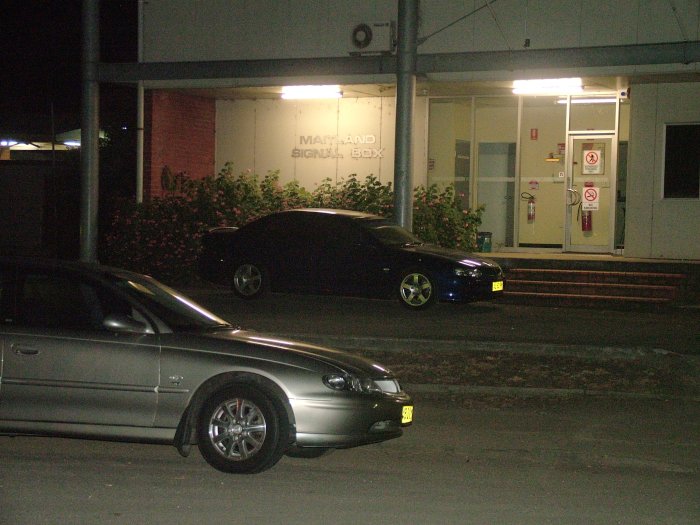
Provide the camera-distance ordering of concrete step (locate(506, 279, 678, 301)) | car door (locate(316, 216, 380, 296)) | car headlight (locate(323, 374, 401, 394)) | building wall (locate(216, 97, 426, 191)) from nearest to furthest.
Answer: car headlight (locate(323, 374, 401, 394))
car door (locate(316, 216, 380, 296))
concrete step (locate(506, 279, 678, 301))
building wall (locate(216, 97, 426, 191))

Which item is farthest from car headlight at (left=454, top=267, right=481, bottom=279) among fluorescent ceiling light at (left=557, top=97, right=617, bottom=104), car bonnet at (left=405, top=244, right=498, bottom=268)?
fluorescent ceiling light at (left=557, top=97, right=617, bottom=104)

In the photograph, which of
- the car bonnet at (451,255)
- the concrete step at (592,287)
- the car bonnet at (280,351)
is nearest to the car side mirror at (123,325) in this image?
the car bonnet at (280,351)

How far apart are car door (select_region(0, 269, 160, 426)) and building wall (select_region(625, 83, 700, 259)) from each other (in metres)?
14.7

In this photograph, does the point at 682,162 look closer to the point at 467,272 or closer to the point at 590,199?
the point at 590,199

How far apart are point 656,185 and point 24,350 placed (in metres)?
15.4

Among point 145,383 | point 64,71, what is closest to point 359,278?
point 145,383

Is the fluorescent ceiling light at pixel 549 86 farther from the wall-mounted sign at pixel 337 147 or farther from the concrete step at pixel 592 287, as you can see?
the concrete step at pixel 592 287

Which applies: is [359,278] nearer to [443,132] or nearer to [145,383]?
[443,132]

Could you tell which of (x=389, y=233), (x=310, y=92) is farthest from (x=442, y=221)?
(x=310, y=92)

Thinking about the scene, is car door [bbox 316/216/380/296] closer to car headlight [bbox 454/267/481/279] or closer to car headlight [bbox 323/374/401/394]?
car headlight [bbox 454/267/481/279]

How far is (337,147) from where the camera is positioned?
23766 mm

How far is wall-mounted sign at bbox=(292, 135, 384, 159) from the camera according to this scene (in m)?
23.5

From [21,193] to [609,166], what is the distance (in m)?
15.7

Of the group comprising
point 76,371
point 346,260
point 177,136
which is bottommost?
point 76,371
